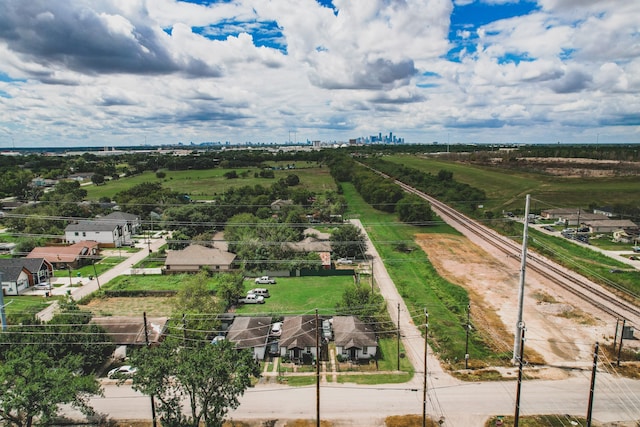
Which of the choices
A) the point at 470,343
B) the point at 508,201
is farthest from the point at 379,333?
the point at 508,201

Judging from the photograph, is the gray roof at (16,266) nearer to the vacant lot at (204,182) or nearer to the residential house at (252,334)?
the residential house at (252,334)

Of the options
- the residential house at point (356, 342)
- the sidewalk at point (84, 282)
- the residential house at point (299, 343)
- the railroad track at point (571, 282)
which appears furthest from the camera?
the sidewalk at point (84, 282)

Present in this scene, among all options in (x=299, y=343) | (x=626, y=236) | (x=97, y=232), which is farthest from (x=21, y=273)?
(x=626, y=236)

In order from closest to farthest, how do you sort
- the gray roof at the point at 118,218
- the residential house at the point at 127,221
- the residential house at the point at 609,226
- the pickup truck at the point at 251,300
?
1. the pickup truck at the point at 251,300
2. the residential house at the point at 127,221
3. the gray roof at the point at 118,218
4. the residential house at the point at 609,226

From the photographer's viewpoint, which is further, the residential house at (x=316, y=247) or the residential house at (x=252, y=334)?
the residential house at (x=316, y=247)

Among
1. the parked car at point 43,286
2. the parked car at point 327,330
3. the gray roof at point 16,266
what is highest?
the gray roof at point 16,266

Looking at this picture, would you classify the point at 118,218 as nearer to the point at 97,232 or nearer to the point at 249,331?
the point at 97,232

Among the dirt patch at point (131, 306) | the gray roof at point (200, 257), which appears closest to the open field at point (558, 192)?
the gray roof at point (200, 257)
